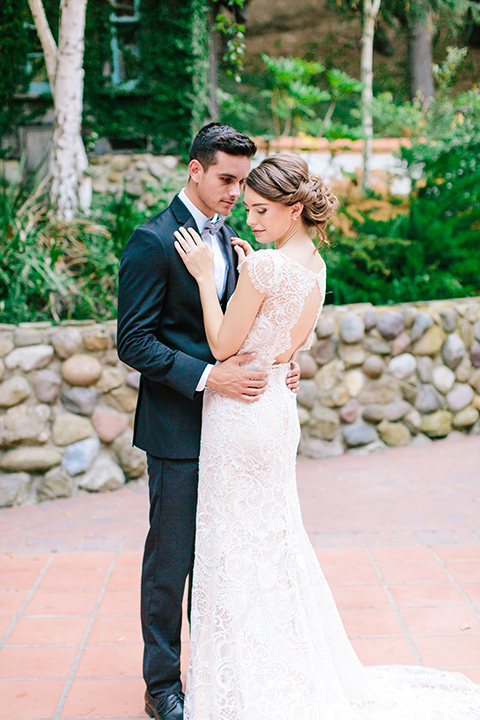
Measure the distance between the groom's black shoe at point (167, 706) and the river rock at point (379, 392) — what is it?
354 cm

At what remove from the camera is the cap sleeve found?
78.9 inches

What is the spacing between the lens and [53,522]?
4.11m

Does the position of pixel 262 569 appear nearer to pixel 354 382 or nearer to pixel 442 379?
pixel 354 382

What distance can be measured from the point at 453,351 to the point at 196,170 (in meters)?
4.13

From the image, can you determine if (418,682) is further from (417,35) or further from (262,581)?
(417,35)

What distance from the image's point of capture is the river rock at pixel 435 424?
5.61 m

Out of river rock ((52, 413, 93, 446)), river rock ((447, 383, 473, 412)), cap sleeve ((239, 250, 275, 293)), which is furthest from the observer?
river rock ((447, 383, 473, 412))

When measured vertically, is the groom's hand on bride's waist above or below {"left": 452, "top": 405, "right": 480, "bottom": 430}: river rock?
above

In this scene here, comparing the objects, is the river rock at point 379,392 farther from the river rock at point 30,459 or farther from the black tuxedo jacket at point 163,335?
the black tuxedo jacket at point 163,335

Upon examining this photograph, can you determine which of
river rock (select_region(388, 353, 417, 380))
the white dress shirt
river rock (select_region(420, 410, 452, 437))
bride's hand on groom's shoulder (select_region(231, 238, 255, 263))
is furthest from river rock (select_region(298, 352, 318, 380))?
the white dress shirt

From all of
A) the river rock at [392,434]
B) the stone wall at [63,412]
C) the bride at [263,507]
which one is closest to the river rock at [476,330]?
the river rock at [392,434]

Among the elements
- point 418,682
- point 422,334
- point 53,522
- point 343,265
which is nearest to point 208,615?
point 418,682

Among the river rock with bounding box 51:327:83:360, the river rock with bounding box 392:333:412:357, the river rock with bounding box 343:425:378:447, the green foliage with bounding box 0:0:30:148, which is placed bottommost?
the river rock with bounding box 343:425:378:447

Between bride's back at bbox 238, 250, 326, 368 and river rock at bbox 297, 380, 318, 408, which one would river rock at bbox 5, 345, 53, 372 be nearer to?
river rock at bbox 297, 380, 318, 408
